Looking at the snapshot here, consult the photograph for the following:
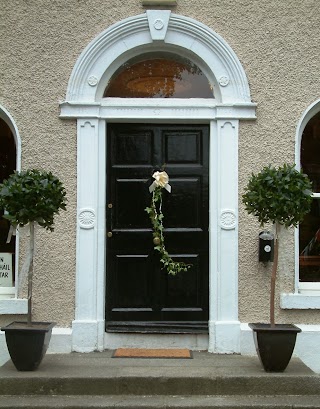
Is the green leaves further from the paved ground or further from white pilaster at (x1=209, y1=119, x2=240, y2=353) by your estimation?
the paved ground

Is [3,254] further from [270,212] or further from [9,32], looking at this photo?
[270,212]

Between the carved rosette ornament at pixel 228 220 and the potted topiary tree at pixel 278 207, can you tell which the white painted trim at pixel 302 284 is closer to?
the carved rosette ornament at pixel 228 220

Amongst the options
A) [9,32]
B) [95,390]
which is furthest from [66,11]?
[95,390]

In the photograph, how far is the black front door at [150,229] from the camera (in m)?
7.19

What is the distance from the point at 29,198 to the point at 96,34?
83.1 inches

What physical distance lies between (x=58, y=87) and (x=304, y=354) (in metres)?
3.75

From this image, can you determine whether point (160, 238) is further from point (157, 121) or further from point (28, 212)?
point (28, 212)

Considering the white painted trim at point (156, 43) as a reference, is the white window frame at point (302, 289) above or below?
below

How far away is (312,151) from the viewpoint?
7340 millimetres

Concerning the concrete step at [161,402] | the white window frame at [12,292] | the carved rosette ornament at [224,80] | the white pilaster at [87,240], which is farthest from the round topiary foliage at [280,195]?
the white window frame at [12,292]

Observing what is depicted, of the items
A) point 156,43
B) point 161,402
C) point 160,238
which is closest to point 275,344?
point 161,402

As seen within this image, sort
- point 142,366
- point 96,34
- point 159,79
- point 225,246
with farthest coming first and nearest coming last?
1. point 159,79
2. point 96,34
3. point 225,246
4. point 142,366

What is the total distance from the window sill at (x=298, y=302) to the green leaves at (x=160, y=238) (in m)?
1.07

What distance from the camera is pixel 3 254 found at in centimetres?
→ 730
